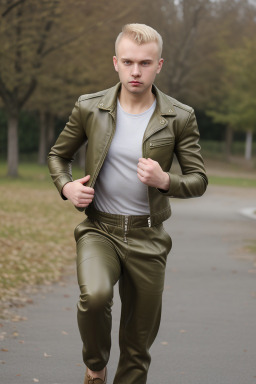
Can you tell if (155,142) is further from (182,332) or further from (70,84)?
(70,84)

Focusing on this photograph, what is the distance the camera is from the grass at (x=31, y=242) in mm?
9125

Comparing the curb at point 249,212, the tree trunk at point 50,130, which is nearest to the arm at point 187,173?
the curb at point 249,212

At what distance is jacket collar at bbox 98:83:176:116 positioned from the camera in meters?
4.17

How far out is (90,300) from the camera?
12.4 feet

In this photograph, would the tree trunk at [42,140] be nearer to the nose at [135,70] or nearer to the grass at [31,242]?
the grass at [31,242]

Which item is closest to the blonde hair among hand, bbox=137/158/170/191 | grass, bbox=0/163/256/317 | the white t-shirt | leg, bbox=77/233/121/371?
the white t-shirt

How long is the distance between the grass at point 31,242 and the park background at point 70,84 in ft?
0.08

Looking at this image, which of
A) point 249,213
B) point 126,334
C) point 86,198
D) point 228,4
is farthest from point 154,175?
point 228,4

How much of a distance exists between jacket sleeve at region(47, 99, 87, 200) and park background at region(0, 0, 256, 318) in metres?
3.35

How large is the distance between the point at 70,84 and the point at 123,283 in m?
34.1

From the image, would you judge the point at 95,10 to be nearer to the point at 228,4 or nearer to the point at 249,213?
the point at 249,213

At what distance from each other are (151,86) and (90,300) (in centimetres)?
127

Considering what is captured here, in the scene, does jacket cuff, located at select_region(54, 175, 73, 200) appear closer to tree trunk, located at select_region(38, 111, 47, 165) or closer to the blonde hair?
the blonde hair

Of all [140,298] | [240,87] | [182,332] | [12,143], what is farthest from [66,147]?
[240,87]
